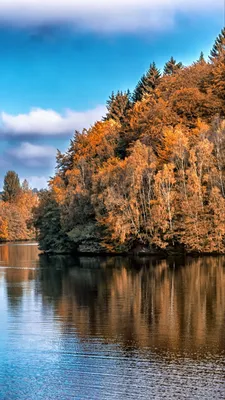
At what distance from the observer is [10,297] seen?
112ft

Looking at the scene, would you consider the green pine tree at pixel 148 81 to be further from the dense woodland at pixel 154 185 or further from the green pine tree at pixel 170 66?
the dense woodland at pixel 154 185

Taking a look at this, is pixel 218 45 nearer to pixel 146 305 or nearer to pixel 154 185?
pixel 154 185

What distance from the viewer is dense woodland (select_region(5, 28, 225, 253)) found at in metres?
66.1

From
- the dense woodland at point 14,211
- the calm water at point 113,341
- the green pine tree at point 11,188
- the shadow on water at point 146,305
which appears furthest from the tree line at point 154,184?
the green pine tree at point 11,188

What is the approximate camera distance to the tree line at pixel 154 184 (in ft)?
217

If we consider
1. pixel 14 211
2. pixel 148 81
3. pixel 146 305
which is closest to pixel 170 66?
pixel 148 81

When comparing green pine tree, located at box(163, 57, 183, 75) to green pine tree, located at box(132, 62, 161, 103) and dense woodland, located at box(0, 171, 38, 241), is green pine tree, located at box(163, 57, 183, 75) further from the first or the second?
dense woodland, located at box(0, 171, 38, 241)

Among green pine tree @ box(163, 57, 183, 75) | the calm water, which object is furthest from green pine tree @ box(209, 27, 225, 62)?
the calm water

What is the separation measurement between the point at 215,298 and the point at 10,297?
12857mm

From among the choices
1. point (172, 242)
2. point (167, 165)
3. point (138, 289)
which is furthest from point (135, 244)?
point (138, 289)

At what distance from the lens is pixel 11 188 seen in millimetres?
174250

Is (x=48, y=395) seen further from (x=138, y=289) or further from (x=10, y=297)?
(x=138, y=289)

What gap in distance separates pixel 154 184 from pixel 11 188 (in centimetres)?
11241

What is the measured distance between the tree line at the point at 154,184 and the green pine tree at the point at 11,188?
269 feet
